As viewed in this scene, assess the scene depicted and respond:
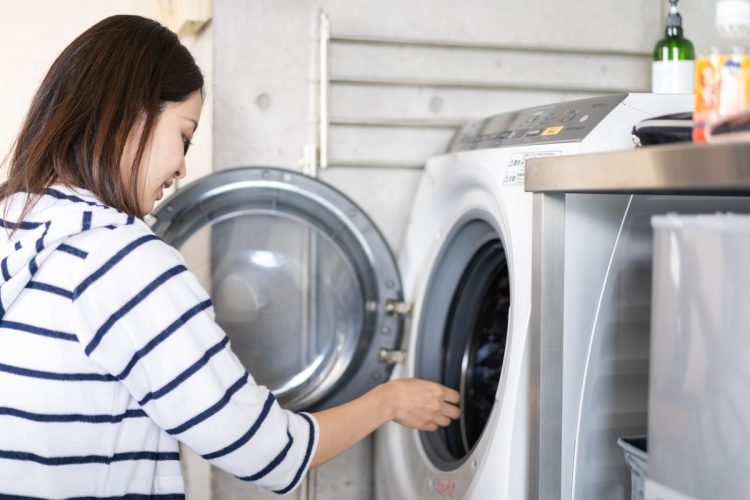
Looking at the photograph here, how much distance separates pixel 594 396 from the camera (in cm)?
125

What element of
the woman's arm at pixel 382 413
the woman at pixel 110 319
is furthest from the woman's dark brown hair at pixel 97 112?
the woman's arm at pixel 382 413

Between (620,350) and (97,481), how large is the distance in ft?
2.49

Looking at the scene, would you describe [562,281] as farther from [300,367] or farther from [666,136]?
[300,367]

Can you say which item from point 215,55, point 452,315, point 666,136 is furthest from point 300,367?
point 666,136

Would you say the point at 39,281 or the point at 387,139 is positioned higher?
the point at 387,139

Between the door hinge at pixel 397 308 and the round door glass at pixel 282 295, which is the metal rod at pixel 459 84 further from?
the door hinge at pixel 397 308

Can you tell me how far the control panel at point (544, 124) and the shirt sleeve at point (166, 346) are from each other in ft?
2.03

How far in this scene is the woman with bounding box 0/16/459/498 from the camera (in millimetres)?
1146

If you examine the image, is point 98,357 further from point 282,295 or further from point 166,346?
point 282,295

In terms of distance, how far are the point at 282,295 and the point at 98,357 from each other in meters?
0.81

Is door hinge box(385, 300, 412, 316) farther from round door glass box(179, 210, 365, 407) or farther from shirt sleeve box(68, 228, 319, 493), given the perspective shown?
shirt sleeve box(68, 228, 319, 493)

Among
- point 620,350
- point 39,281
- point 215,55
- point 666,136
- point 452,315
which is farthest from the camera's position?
point 215,55

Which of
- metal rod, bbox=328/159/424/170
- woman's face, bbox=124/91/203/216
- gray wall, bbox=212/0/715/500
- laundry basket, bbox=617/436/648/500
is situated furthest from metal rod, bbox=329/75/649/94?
laundry basket, bbox=617/436/648/500

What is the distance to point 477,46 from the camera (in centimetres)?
212
